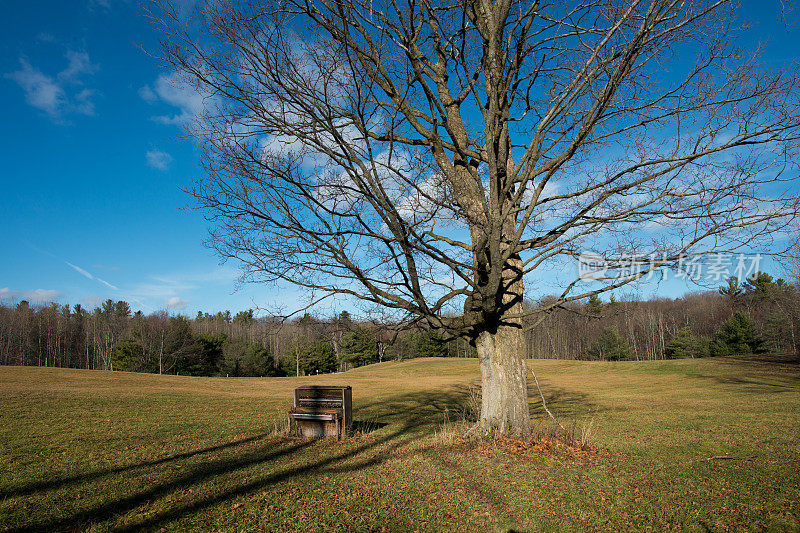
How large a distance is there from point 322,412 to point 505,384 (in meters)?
3.99

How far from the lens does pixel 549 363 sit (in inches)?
1736

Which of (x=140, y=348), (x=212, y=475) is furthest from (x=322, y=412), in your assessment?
(x=140, y=348)

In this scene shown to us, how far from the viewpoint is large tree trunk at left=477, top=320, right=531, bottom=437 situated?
6.96 metres

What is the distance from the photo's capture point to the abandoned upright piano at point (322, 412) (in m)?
8.62

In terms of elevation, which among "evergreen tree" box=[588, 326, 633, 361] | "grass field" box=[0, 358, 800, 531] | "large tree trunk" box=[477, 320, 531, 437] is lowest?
"evergreen tree" box=[588, 326, 633, 361]

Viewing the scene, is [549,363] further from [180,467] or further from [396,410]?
[180,467]

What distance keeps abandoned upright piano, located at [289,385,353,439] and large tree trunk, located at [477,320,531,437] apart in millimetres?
3125

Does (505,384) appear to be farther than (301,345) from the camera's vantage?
No

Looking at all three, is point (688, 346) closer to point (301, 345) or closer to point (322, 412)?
point (301, 345)

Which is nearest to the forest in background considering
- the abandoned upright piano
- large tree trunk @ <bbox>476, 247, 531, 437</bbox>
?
the abandoned upright piano

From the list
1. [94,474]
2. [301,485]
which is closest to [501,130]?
[301,485]

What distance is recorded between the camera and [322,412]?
28.2ft

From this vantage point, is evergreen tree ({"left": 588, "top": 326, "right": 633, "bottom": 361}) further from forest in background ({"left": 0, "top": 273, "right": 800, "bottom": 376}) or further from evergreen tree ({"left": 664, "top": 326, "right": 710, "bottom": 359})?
evergreen tree ({"left": 664, "top": 326, "right": 710, "bottom": 359})

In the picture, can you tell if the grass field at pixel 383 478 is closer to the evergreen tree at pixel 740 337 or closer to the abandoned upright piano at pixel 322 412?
the abandoned upright piano at pixel 322 412
